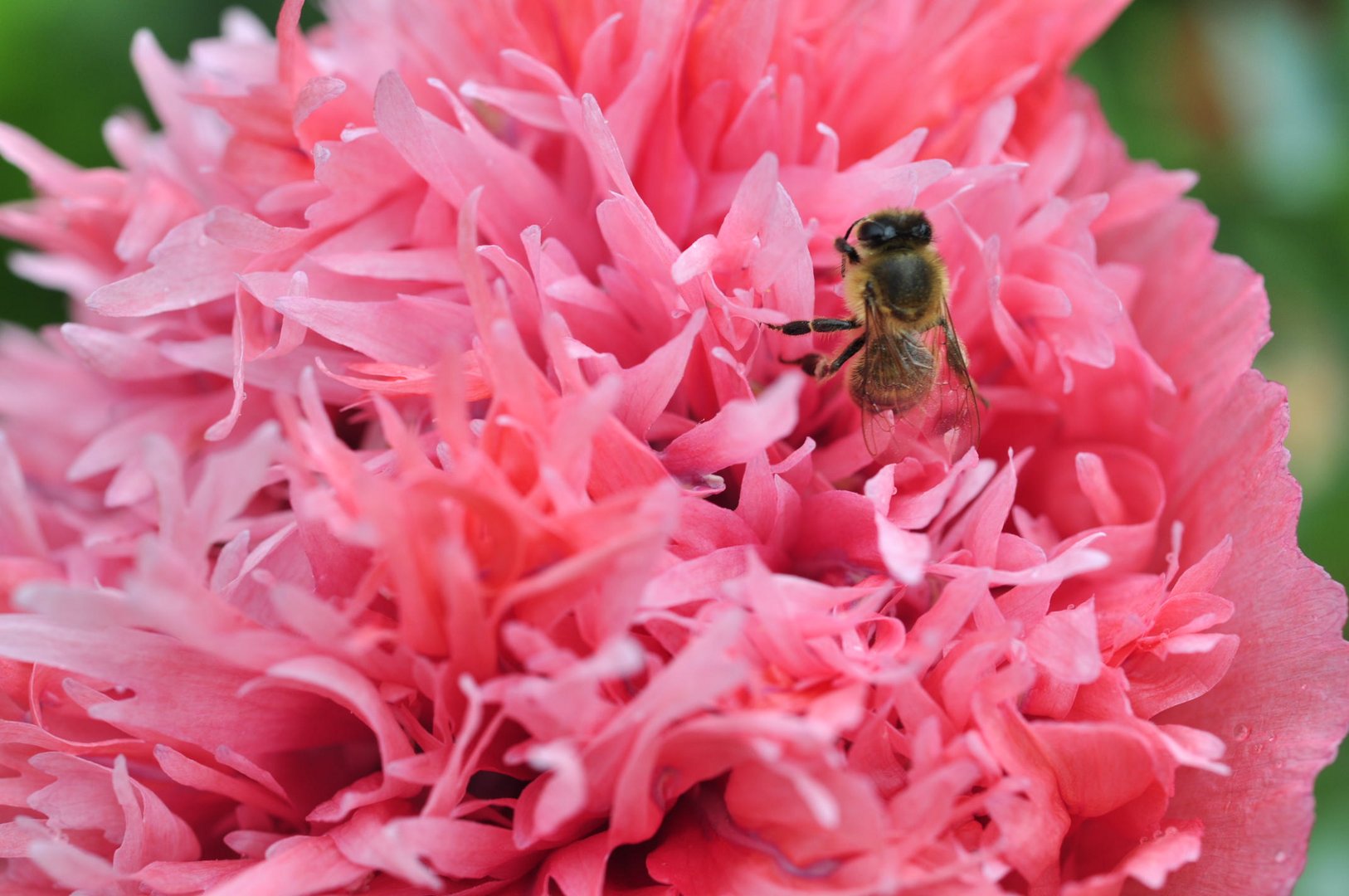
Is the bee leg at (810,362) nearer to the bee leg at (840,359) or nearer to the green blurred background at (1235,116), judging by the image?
the bee leg at (840,359)

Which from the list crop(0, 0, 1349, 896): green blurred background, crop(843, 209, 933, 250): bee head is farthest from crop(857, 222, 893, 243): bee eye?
crop(0, 0, 1349, 896): green blurred background

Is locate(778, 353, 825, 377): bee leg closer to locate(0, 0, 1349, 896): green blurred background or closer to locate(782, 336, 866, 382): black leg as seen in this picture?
→ locate(782, 336, 866, 382): black leg

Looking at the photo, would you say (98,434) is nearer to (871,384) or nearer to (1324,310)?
(871,384)

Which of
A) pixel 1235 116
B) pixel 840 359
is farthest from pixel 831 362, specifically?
pixel 1235 116

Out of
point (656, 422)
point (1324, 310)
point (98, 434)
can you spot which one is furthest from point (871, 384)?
point (1324, 310)

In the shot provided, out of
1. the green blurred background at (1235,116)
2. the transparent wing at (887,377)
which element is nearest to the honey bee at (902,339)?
the transparent wing at (887,377)
